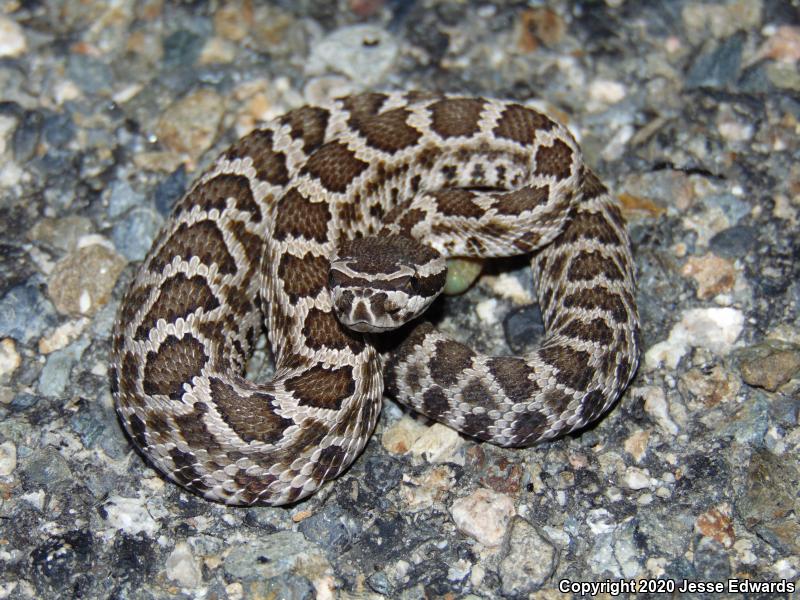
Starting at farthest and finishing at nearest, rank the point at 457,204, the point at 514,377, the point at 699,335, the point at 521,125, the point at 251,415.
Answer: the point at 521,125 < the point at 457,204 < the point at 699,335 < the point at 514,377 < the point at 251,415

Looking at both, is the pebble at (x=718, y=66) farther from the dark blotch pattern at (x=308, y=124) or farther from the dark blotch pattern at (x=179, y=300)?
the dark blotch pattern at (x=179, y=300)

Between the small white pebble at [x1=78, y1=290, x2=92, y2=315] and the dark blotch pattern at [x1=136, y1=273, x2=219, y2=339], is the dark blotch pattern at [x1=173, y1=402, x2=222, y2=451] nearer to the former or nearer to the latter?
the dark blotch pattern at [x1=136, y1=273, x2=219, y2=339]

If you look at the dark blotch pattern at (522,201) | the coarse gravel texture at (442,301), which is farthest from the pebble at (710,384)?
the dark blotch pattern at (522,201)

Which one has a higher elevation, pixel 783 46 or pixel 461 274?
pixel 783 46

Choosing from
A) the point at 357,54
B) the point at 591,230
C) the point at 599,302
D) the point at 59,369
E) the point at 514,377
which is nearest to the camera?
the point at 514,377

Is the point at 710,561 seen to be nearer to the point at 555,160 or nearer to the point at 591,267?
the point at 591,267

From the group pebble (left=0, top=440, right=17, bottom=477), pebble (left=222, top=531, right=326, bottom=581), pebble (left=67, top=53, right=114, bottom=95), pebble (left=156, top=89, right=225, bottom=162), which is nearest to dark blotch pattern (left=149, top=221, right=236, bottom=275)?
pebble (left=156, top=89, right=225, bottom=162)

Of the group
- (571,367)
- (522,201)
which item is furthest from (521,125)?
(571,367)
